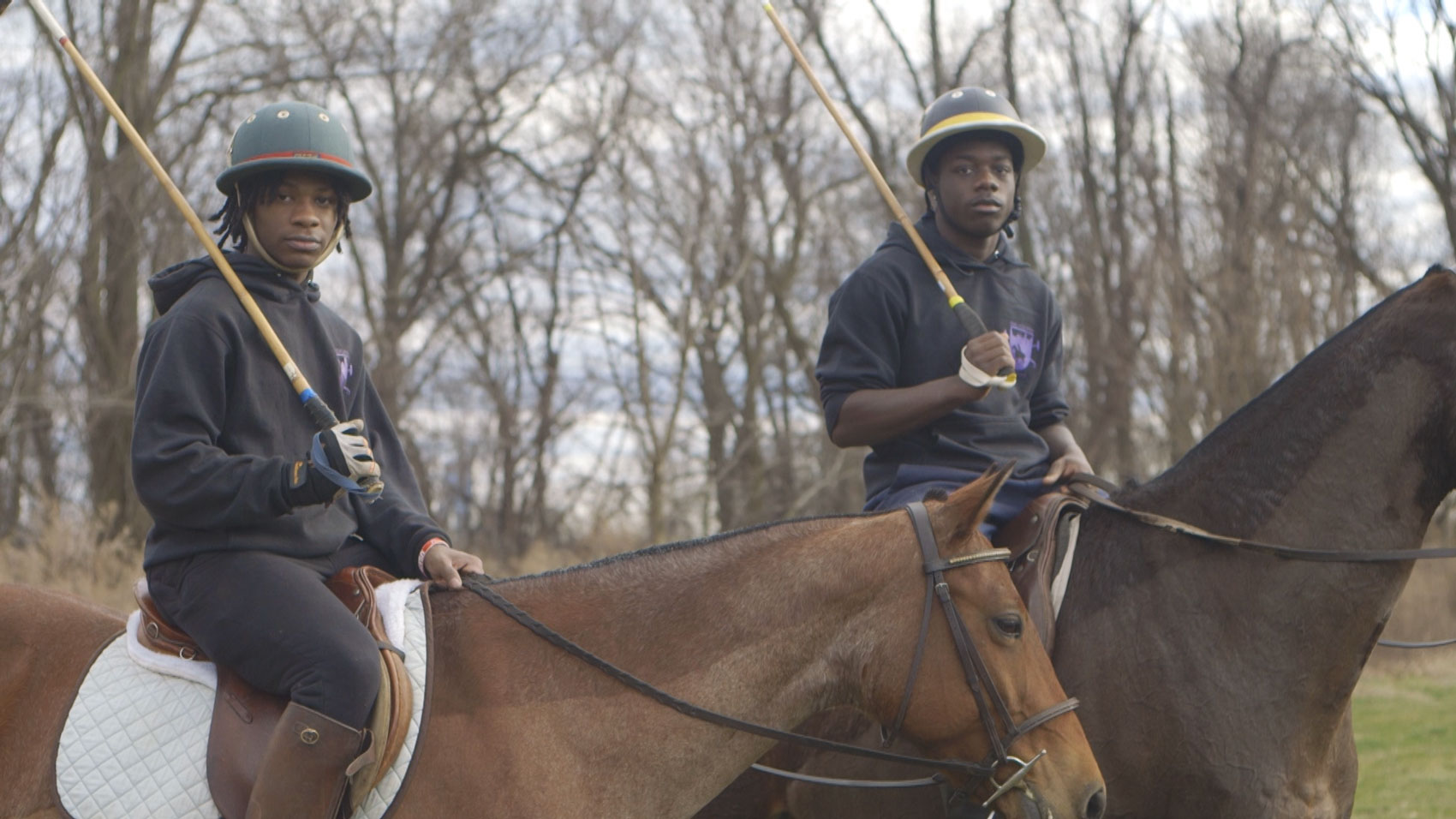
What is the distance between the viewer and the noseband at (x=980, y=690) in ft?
11.7

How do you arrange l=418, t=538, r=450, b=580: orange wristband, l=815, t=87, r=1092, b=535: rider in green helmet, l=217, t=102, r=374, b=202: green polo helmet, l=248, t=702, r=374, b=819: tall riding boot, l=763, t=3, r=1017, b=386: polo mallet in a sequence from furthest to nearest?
l=815, t=87, r=1092, b=535: rider in green helmet < l=763, t=3, r=1017, b=386: polo mallet < l=418, t=538, r=450, b=580: orange wristband < l=217, t=102, r=374, b=202: green polo helmet < l=248, t=702, r=374, b=819: tall riding boot

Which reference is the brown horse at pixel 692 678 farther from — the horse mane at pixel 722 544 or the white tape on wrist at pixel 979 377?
the white tape on wrist at pixel 979 377

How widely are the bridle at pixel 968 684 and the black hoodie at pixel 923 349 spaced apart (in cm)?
144

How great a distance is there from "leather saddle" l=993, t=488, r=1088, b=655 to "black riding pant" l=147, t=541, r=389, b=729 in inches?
87.3

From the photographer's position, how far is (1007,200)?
5391mm

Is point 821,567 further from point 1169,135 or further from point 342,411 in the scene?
point 1169,135

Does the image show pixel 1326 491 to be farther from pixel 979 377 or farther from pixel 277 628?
pixel 277 628

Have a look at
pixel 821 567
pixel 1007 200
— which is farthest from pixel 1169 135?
pixel 821 567

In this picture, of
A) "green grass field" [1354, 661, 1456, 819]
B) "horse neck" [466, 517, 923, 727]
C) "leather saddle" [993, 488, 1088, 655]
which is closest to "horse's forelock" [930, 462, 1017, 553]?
"horse neck" [466, 517, 923, 727]

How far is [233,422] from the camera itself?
12.2 feet

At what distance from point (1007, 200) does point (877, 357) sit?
865mm

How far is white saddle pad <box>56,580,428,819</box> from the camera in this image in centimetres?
345

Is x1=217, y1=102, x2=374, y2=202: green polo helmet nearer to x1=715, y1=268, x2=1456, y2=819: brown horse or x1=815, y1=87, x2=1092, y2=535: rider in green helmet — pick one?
x1=815, y1=87, x2=1092, y2=535: rider in green helmet

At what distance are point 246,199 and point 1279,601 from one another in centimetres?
351
